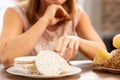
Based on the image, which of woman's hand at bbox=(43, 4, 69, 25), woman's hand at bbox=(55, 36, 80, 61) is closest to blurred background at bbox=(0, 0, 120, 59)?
woman's hand at bbox=(43, 4, 69, 25)

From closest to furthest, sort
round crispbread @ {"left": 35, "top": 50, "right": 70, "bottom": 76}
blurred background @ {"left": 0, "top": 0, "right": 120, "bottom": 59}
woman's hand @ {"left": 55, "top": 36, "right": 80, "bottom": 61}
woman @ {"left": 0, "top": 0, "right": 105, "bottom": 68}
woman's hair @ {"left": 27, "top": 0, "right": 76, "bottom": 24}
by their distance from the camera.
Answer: round crispbread @ {"left": 35, "top": 50, "right": 70, "bottom": 76}, woman's hand @ {"left": 55, "top": 36, "right": 80, "bottom": 61}, woman @ {"left": 0, "top": 0, "right": 105, "bottom": 68}, woman's hair @ {"left": 27, "top": 0, "right": 76, "bottom": 24}, blurred background @ {"left": 0, "top": 0, "right": 120, "bottom": 59}

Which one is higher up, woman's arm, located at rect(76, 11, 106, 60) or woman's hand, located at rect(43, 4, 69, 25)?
woman's hand, located at rect(43, 4, 69, 25)

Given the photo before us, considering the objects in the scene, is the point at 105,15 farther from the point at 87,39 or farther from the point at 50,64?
the point at 50,64

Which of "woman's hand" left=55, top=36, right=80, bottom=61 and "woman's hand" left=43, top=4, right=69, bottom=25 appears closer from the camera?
"woman's hand" left=55, top=36, right=80, bottom=61

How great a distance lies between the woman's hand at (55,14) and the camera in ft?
5.33

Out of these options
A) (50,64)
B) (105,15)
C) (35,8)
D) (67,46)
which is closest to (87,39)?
(35,8)

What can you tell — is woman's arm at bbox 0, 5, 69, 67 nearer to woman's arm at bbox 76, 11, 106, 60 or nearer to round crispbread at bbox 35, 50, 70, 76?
woman's arm at bbox 76, 11, 106, 60

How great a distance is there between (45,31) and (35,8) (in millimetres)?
157

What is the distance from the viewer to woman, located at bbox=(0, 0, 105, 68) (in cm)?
142

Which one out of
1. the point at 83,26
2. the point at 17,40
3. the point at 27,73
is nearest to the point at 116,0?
the point at 83,26

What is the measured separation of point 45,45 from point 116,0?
2.06 metres

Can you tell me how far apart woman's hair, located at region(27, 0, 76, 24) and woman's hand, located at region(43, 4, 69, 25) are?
98mm

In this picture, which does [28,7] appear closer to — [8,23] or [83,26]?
[8,23]

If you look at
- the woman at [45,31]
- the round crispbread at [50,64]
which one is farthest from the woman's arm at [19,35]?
the round crispbread at [50,64]
